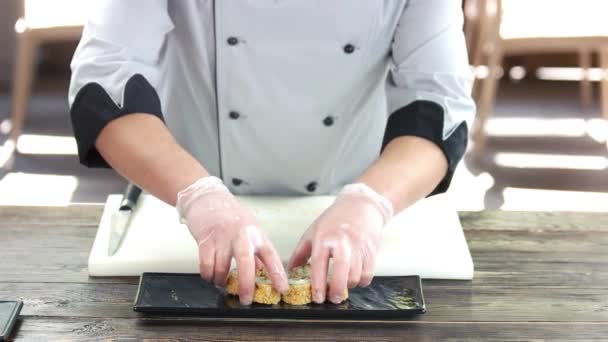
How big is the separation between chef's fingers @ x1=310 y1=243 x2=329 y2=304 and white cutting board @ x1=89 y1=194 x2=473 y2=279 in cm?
14

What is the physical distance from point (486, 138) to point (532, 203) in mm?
818

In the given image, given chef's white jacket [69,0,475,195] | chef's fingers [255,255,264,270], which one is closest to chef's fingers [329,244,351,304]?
chef's fingers [255,255,264,270]

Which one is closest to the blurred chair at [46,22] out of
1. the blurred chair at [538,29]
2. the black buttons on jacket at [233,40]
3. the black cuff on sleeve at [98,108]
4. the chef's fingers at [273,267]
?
the blurred chair at [538,29]

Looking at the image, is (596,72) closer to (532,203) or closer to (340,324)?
(532,203)

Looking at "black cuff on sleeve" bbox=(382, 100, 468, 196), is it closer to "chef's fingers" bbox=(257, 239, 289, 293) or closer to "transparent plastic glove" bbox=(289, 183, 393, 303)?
"transparent plastic glove" bbox=(289, 183, 393, 303)

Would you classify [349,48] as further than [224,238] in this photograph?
Yes

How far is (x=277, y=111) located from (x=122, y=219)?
408mm

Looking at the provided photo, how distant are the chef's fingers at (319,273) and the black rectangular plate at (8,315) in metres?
Result: 0.41

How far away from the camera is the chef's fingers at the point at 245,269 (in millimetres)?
1297

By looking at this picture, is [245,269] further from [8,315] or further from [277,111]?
[277,111]

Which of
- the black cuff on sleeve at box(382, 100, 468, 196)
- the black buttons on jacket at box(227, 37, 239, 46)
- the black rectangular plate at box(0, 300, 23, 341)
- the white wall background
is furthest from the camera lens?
the white wall background

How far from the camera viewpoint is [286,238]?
1547 millimetres

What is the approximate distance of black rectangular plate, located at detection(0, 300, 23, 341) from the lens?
1249 millimetres

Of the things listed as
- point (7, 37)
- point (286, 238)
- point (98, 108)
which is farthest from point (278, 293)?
point (7, 37)
